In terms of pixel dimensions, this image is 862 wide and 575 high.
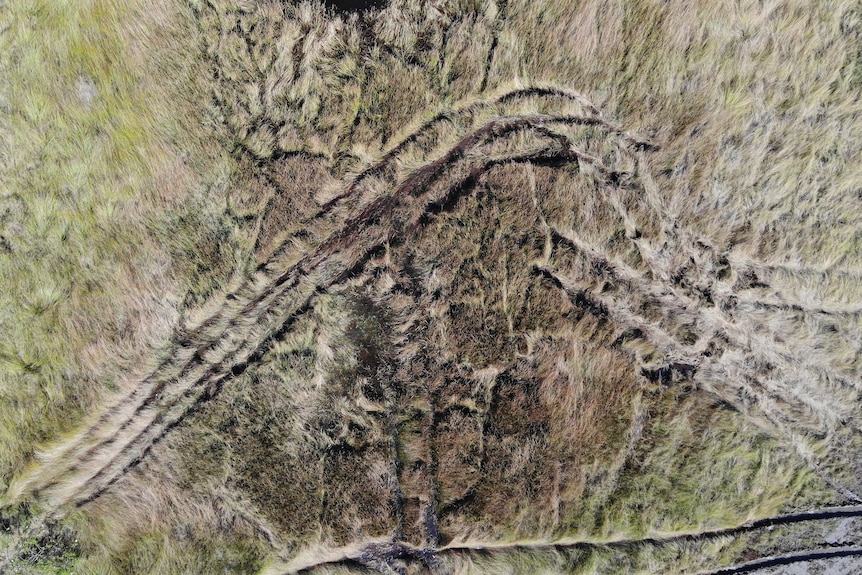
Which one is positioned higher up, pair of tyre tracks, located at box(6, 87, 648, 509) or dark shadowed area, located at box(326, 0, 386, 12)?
dark shadowed area, located at box(326, 0, 386, 12)

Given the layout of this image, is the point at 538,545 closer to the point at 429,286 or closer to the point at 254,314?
the point at 429,286

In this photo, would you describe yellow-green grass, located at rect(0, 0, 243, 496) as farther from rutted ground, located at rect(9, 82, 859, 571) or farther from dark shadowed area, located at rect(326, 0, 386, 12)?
dark shadowed area, located at rect(326, 0, 386, 12)

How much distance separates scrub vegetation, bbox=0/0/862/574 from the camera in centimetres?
491

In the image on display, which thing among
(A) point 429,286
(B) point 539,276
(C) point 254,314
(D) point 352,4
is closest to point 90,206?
(C) point 254,314

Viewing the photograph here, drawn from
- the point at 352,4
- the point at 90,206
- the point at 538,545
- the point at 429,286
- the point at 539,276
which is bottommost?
the point at 90,206

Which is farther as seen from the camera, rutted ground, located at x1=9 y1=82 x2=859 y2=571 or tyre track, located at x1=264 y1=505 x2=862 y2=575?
tyre track, located at x1=264 y1=505 x2=862 y2=575

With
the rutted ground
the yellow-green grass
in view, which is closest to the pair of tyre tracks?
the rutted ground

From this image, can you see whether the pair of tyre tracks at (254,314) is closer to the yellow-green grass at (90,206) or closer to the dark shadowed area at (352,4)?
the yellow-green grass at (90,206)

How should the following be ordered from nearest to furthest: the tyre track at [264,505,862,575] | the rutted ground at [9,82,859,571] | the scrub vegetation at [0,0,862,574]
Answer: the scrub vegetation at [0,0,862,574], the rutted ground at [9,82,859,571], the tyre track at [264,505,862,575]

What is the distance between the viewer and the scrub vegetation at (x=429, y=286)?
193 inches

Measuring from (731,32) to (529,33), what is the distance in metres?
1.87

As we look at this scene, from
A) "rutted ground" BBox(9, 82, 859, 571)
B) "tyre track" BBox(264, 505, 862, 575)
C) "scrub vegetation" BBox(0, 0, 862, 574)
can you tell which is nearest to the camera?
"scrub vegetation" BBox(0, 0, 862, 574)

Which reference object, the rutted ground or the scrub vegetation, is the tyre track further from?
the rutted ground

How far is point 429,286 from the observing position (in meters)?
5.09
